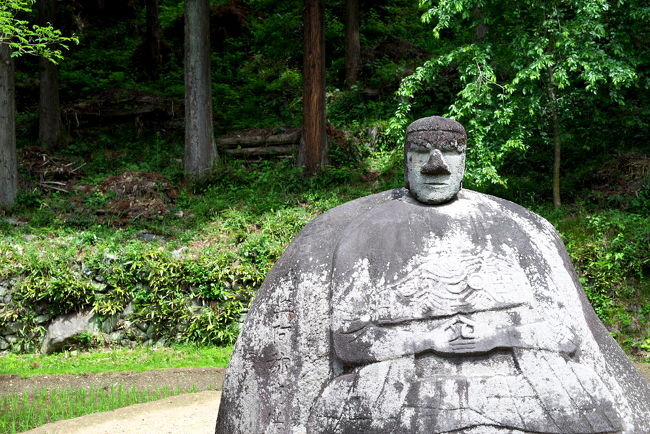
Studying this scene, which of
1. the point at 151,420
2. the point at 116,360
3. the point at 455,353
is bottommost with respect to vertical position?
the point at 116,360

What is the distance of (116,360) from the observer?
34.1 ft

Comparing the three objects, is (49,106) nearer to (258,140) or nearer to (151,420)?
(258,140)

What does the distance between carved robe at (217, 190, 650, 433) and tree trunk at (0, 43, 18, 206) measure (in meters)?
10.6

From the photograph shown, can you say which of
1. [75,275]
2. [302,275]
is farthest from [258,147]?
[302,275]

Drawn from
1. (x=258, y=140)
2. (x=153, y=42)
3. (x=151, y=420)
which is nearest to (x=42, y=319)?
(x=151, y=420)

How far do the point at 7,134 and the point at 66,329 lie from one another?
4.27 metres

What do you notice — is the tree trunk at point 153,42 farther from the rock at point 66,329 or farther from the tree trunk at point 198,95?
the rock at point 66,329

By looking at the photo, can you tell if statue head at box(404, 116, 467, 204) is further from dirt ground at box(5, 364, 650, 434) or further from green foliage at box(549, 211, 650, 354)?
green foliage at box(549, 211, 650, 354)

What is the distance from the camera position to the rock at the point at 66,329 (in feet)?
35.9

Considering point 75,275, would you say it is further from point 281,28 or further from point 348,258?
point 281,28

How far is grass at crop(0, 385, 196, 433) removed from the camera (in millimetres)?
7871

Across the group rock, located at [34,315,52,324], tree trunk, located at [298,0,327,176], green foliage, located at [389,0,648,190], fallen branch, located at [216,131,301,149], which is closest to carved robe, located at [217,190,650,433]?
green foliage, located at [389,0,648,190]

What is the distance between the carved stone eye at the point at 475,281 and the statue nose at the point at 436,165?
A: 0.58 metres

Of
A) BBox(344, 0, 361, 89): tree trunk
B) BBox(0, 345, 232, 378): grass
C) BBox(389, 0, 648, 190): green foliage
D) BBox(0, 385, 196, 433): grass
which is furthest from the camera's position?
BBox(344, 0, 361, 89): tree trunk
